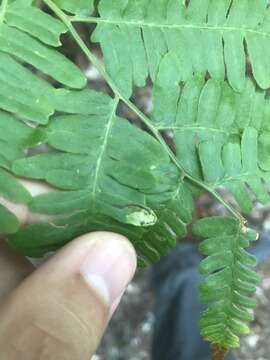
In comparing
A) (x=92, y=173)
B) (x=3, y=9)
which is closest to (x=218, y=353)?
(x=92, y=173)

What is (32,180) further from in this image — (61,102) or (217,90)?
(217,90)

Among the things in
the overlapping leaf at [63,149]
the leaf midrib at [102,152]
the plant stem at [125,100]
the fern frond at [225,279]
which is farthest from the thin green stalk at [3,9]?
the fern frond at [225,279]

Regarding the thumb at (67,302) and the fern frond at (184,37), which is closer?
the thumb at (67,302)

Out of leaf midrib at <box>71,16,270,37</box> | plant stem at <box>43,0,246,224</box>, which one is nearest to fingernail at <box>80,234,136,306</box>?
plant stem at <box>43,0,246,224</box>

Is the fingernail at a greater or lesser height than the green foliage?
lesser

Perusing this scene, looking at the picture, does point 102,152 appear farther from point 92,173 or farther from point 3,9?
point 3,9

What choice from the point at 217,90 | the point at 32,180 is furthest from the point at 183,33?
the point at 32,180

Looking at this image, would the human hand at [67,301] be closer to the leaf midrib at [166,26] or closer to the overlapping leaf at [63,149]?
the overlapping leaf at [63,149]

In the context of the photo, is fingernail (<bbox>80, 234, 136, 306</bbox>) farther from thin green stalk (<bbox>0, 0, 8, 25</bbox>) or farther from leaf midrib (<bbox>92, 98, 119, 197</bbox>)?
thin green stalk (<bbox>0, 0, 8, 25</bbox>)
